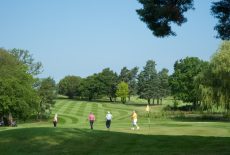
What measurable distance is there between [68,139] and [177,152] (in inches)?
257

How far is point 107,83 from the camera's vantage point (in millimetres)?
144125

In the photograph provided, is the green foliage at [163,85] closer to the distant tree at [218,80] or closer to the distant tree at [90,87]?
the distant tree at [90,87]

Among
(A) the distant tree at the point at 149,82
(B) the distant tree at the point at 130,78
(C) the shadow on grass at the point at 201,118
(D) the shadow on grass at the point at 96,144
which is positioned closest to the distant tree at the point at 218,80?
(C) the shadow on grass at the point at 201,118

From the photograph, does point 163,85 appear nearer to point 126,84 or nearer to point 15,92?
point 126,84

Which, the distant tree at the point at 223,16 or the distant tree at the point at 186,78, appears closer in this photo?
the distant tree at the point at 223,16

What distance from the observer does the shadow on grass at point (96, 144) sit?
1891 centimetres

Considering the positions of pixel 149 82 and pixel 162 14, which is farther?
pixel 149 82

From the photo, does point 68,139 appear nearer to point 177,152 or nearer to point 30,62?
point 177,152

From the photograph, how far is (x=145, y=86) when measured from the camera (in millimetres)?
136625

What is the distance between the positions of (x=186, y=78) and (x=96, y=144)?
74.8m

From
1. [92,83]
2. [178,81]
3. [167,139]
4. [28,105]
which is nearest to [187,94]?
[178,81]

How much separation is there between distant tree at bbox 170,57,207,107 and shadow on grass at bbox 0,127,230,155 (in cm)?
6948

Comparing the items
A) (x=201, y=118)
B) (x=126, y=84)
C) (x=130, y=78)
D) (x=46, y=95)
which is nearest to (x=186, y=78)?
(x=201, y=118)

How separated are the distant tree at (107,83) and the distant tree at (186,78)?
156ft
